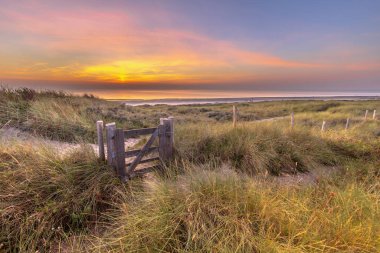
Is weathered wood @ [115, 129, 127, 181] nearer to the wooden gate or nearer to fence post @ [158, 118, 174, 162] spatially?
the wooden gate

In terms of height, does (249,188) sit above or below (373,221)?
above

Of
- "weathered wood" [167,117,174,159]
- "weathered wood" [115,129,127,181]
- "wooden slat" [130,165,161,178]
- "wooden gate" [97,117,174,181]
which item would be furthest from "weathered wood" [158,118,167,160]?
"weathered wood" [115,129,127,181]

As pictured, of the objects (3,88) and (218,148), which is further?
(3,88)

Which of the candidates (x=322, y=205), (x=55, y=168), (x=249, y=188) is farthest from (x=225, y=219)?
(x=55, y=168)

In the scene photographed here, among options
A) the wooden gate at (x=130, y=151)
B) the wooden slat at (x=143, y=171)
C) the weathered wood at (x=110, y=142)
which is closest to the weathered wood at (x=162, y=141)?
the wooden gate at (x=130, y=151)

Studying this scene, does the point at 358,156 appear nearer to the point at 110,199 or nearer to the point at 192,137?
the point at 192,137

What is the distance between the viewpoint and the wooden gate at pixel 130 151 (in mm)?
5535

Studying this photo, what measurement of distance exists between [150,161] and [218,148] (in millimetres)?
2806

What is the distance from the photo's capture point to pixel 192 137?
28.7ft

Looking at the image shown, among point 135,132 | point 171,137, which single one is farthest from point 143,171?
point 171,137

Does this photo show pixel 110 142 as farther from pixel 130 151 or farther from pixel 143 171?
pixel 143 171

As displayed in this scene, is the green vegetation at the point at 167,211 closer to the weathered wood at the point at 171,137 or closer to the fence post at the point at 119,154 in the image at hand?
the fence post at the point at 119,154

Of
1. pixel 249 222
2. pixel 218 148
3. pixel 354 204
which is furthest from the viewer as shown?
pixel 218 148

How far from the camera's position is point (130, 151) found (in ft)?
19.3
